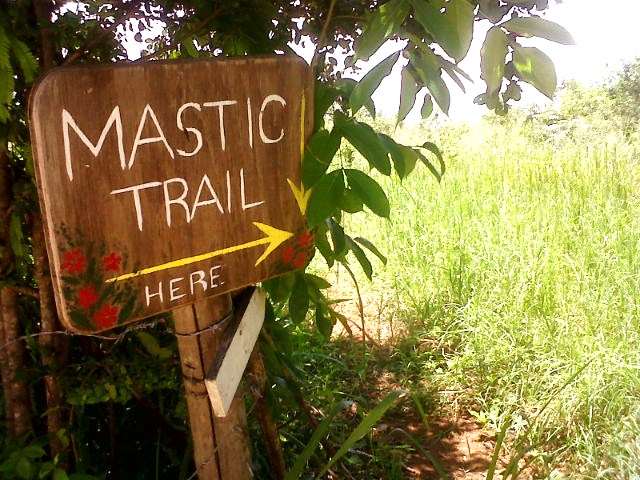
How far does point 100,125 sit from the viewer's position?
2.77 ft

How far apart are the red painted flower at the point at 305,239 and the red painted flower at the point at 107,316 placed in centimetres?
37

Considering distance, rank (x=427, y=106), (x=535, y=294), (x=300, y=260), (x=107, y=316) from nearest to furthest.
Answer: (x=107, y=316), (x=300, y=260), (x=427, y=106), (x=535, y=294)

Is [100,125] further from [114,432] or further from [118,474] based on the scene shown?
[118,474]

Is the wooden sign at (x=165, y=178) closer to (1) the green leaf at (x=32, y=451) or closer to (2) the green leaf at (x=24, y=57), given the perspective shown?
(2) the green leaf at (x=24, y=57)

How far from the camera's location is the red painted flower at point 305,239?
3.75ft

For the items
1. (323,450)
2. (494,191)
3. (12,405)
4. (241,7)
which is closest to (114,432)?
(12,405)

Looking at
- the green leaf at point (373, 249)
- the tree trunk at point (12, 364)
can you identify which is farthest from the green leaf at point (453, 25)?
the tree trunk at point (12, 364)

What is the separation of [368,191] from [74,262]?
1.62 feet

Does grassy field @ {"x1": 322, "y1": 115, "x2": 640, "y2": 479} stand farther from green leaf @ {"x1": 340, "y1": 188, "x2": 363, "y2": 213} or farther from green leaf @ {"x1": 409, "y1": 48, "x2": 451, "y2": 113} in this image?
green leaf @ {"x1": 409, "y1": 48, "x2": 451, "y2": 113}

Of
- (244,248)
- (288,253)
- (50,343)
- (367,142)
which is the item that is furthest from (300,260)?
(50,343)

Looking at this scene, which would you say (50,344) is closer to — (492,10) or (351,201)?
(351,201)

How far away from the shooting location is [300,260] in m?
1.16

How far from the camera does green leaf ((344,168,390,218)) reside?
1069 mm

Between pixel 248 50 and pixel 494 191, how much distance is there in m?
2.54
